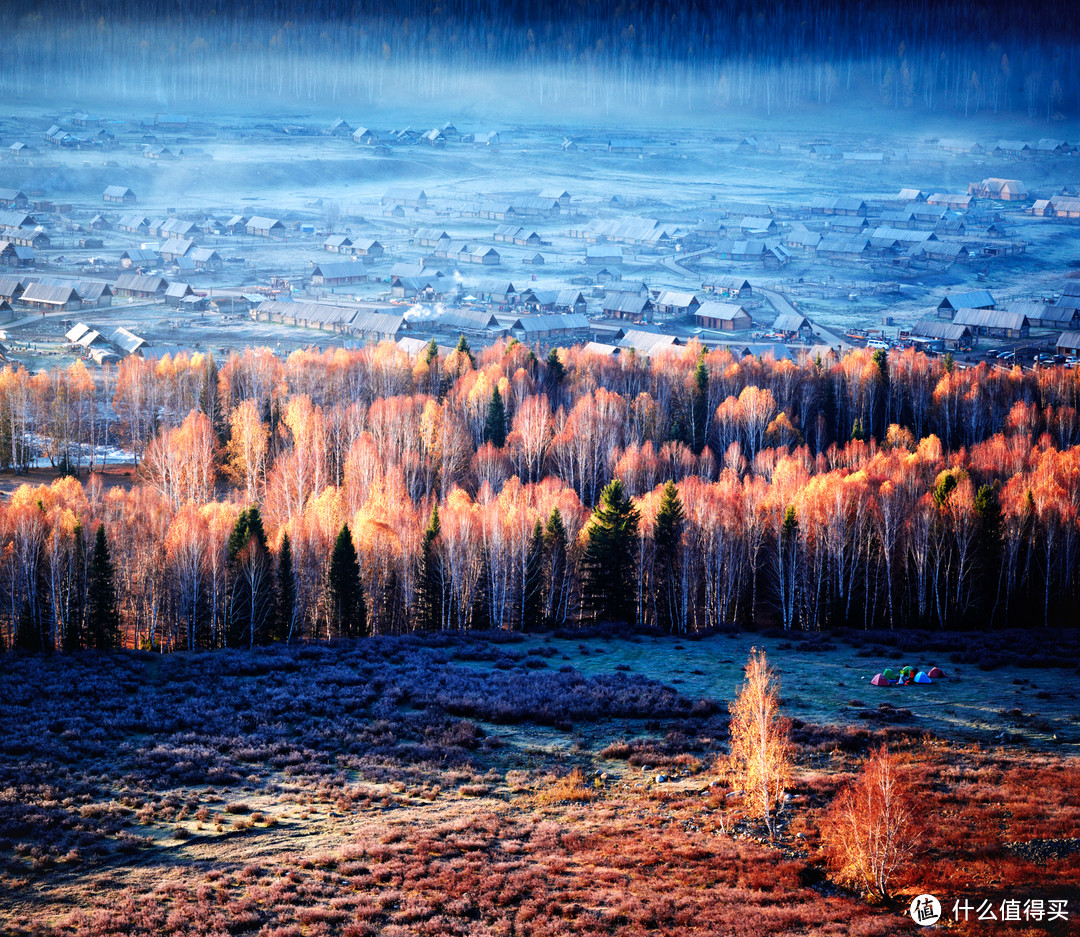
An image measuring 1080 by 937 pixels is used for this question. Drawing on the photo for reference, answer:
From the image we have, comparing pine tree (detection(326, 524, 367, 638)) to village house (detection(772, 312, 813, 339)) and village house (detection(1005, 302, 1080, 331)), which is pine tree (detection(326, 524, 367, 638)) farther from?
village house (detection(1005, 302, 1080, 331))

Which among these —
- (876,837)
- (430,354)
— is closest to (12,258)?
(430,354)

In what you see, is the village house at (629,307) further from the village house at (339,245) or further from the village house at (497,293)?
the village house at (339,245)

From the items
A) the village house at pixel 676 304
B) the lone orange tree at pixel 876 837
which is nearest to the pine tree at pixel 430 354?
the village house at pixel 676 304

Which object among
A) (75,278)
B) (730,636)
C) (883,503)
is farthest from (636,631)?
(75,278)

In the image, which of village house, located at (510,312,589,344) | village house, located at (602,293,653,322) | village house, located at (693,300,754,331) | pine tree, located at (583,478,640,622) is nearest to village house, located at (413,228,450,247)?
village house, located at (602,293,653,322)

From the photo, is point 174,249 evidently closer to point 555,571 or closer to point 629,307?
point 629,307

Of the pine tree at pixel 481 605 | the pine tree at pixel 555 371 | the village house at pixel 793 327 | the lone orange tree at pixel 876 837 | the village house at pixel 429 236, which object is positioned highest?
the village house at pixel 429 236

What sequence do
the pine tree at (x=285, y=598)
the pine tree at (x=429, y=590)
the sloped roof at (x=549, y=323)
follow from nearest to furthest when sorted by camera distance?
the pine tree at (x=285, y=598), the pine tree at (x=429, y=590), the sloped roof at (x=549, y=323)
